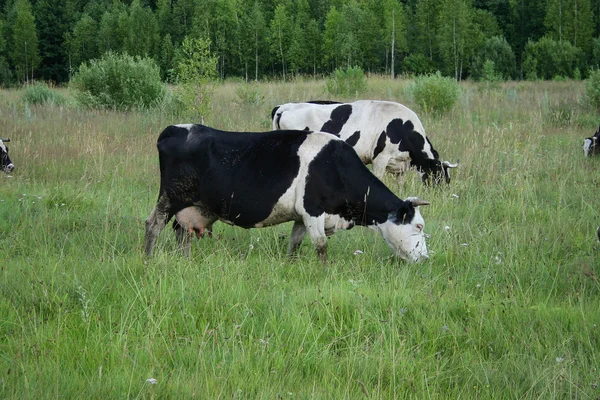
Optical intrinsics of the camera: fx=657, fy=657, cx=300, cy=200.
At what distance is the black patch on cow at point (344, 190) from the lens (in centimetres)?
657

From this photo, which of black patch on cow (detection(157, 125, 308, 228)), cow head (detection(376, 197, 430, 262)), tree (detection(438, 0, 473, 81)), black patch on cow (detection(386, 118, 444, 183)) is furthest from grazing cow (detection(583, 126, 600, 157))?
tree (detection(438, 0, 473, 81))

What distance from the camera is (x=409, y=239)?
657 cm

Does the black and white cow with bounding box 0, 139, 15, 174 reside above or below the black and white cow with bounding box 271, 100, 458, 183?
below

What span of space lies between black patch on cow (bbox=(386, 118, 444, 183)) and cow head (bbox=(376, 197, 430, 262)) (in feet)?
14.0

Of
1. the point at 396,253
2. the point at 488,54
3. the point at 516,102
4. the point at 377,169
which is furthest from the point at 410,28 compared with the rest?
the point at 396,253

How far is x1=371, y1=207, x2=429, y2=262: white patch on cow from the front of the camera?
257 inches

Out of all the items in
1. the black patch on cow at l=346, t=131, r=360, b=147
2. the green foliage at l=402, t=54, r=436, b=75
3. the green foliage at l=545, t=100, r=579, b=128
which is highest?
the black patch on cow at l=346, t=131, r=360, b=147

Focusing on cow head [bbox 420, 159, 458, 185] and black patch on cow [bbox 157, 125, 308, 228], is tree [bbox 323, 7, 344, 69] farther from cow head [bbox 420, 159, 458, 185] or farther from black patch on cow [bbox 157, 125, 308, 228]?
black patch on cow [bbox 157, 125, 308, 228]

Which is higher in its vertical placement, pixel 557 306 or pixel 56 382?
pixel 56 382

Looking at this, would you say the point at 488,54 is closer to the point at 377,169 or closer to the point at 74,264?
the point at 377,169

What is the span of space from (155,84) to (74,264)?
15.7 metres

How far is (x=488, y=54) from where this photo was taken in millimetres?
57812

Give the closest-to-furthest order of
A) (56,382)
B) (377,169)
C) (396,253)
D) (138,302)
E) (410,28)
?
1. (56,382)
2. (138,302)
3. (396,253)
4. (377,169)
5. (410,28)

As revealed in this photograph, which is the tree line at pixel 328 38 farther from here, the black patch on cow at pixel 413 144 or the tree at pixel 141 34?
the black patch on cow at pixel 413 144
